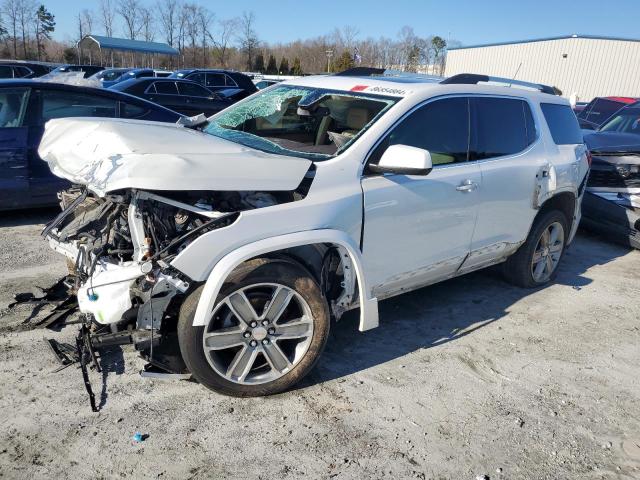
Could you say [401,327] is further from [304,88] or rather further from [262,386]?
[304,88]

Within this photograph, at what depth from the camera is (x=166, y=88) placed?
45.2 feet

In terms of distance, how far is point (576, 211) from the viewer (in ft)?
18.2

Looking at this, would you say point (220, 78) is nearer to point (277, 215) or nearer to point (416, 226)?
point (416, 226)


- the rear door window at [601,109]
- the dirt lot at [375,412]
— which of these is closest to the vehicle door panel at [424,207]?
the dirt lot at [375,412]

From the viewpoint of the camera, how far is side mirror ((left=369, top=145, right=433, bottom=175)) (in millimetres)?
3311

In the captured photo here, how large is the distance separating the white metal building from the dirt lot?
1132 inches

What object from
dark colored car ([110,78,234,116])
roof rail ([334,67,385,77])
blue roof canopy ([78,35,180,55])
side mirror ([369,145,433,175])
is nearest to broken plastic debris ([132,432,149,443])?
side mirror ([369,145,433,175])

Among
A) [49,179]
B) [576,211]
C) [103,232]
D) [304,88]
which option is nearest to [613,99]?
[576,211]

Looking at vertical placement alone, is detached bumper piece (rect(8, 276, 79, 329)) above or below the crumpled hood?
below

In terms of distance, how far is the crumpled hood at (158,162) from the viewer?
2852 mm

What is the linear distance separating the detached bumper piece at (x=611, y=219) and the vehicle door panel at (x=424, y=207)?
375cm

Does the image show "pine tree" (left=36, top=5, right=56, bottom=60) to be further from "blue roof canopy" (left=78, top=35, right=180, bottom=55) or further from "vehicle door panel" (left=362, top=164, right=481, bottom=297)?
"vehicle door panel" (left=362, top=164, right=481, bottom=297)

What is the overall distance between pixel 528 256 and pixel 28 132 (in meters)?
5.35

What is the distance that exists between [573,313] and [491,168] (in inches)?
66.7
